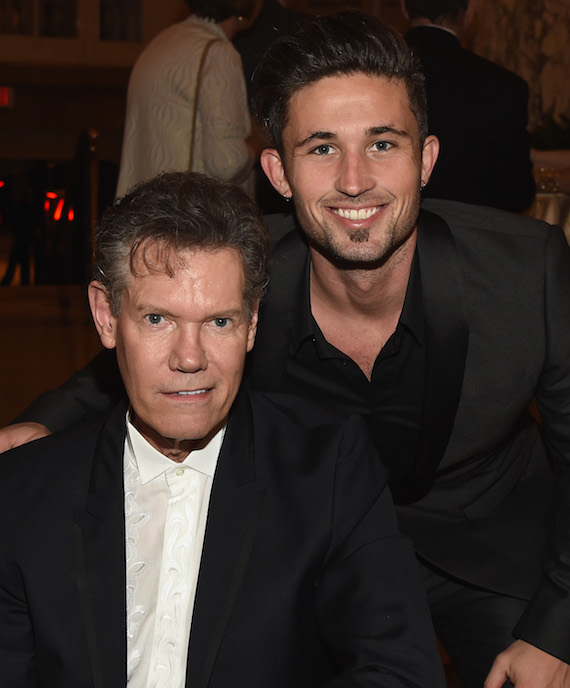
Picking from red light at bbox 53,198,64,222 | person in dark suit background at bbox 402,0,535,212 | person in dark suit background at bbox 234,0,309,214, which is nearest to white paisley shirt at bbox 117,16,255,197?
person in dark suit background at bbox 234,0,309,214

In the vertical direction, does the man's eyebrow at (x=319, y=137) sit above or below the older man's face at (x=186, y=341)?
above

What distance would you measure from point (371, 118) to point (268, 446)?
0.62 metres

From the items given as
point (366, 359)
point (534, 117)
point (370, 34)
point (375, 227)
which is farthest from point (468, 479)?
point (534, 117)

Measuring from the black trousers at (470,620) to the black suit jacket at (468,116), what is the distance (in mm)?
1453

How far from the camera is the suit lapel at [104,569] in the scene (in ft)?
5.11

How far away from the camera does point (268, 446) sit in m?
1.73

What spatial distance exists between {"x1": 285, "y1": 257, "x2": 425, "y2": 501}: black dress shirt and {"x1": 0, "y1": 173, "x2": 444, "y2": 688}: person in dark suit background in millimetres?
362

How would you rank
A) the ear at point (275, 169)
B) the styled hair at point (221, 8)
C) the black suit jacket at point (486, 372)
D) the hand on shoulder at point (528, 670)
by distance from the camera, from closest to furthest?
the hand on shoulder at point (528, 670)
the black suit jacket at point (486, 372)
the ear at point (275, 169)
the styled hair at point (221, 8)

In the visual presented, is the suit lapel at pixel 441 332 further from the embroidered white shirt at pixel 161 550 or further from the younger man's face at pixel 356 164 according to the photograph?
the embroidered white shirt at pixel 161 550

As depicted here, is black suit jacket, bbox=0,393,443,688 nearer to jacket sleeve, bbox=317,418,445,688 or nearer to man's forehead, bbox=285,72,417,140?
jacket sleeve, bbox=317,418,445,688

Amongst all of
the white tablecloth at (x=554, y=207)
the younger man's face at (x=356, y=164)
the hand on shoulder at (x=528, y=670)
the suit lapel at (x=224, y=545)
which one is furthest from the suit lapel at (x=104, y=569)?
the white tablecloth at (x=554, y=207)

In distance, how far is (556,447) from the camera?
2049 mm

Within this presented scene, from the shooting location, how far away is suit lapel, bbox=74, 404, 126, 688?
156 centimetres

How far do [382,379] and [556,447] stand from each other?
359 mm
